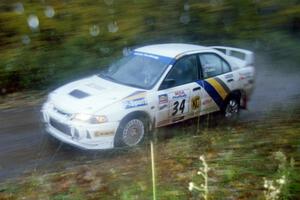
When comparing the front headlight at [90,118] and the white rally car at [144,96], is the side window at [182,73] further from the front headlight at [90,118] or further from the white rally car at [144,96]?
the front headlight at [90,118]

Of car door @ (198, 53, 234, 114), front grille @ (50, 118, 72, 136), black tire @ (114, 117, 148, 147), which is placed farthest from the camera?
car door @ (198, 53, 234, 114)

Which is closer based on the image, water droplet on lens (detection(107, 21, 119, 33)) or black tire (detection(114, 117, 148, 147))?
black tire (detection(114, 117, 148, 147))

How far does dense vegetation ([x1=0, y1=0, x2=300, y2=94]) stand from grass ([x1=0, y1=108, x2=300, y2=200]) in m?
5.22

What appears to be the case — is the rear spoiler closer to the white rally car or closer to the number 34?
the white rally car

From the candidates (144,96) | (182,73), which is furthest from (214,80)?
(144,96)

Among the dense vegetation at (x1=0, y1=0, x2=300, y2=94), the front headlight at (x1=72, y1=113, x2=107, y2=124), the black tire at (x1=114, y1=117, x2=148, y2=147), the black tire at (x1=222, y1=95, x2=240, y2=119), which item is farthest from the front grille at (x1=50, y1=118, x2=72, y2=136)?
the dense vegetation at (x1=0, y1=0, x2=300, y2=94)

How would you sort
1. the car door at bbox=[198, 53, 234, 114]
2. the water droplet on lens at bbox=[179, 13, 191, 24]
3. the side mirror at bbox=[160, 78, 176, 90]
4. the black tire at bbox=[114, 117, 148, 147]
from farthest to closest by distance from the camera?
the water droplet on lens at bbox=[179, 13, 191, 24], the car door at bbox=[198, 53, 234, 114], the side mirror at bbox=[160, 78, 176, 90], the black tire at bbox=[114, 117, 148, 147]

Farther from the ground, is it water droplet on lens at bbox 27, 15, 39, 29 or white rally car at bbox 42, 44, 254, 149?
water droplet on lens at bbox 27, 15, 39, 29

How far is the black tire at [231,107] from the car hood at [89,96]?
2490 millimetres

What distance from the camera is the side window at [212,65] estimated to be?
29.5ft

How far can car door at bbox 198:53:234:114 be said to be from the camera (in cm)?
895

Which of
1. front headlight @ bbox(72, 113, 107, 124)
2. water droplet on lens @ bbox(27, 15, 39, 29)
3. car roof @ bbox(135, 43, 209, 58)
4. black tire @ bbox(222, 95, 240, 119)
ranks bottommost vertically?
black tire @ bbox(222, 95, 240, 119)

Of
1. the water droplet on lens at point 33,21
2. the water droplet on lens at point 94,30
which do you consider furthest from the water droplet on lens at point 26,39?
the water droplet on lens at point 94,30

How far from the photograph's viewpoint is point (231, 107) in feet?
32.0
